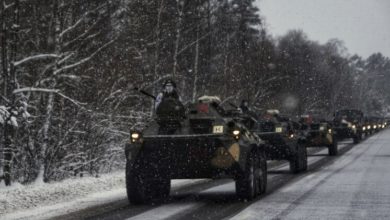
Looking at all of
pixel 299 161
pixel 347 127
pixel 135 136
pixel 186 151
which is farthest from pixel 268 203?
pixel 347 127

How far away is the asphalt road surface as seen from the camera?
36.4 feet

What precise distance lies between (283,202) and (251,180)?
823 millimetres

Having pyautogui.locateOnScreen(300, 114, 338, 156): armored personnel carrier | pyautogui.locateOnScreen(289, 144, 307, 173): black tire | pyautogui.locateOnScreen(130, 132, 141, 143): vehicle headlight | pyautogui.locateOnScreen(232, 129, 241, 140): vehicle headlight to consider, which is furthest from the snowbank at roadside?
pyautogui.locateOnScreen(300, 114, 338, 156): armored personnel carrier

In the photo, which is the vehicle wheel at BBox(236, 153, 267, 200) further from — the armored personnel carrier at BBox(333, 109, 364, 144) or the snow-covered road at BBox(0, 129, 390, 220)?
the armored personnel carrier at BBox(333, 109, 364, 144)

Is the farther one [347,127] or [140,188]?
[347,127]

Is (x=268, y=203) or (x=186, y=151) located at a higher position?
(x=186, y=151)

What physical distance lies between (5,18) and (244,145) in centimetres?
554

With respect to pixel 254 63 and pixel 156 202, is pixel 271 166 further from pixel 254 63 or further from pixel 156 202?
pixel 254 63

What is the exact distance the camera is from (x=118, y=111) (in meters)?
21.2

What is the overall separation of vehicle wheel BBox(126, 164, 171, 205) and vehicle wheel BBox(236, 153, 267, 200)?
53.4 inches

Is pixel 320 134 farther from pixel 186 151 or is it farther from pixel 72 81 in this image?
pixel 186 151

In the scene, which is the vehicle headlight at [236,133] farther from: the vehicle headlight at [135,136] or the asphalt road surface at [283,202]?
the vehicle headlight at [135,136]

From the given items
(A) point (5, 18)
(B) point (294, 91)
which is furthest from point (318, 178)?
(B) point (294, 91)

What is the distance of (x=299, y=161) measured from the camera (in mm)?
20422
